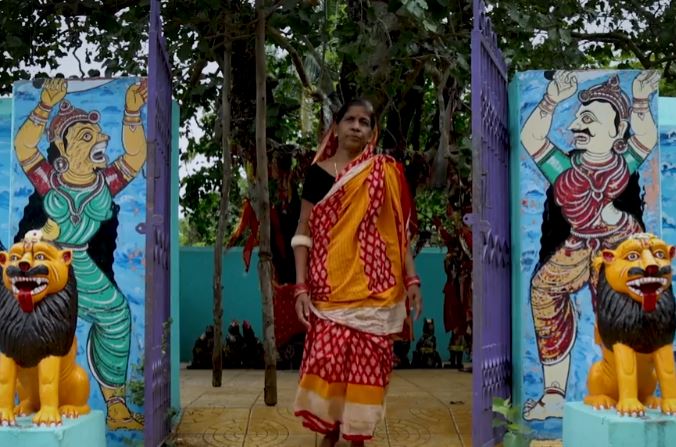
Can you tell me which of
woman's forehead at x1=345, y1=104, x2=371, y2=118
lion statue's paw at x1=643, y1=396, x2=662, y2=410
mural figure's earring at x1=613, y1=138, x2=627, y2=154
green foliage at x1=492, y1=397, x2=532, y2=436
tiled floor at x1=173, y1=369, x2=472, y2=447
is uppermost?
woman's forehead at x1=345, y1=104, x2=371, y2=118

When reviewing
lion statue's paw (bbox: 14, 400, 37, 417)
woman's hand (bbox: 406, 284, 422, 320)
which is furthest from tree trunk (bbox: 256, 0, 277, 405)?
lion statue's paw (bbox: 14, 400, 37, 417)

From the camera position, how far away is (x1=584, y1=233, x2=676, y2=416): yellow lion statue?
3.60 m

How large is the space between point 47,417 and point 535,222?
274cm

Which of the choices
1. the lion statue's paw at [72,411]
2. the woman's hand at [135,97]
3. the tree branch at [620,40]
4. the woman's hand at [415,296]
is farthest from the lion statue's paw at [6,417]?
the tree branch at [620,40]

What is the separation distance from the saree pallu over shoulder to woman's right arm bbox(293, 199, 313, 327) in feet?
0.13

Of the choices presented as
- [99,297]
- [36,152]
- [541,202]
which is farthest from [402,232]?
[36,152]

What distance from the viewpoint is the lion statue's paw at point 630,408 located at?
3553 millimetres

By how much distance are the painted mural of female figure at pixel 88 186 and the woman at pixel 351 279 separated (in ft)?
3.46

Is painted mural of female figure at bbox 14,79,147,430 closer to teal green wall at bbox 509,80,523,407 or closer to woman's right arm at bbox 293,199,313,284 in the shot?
woman's right arm at bbox 293,199,313,284

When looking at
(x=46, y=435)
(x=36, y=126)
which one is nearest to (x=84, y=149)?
(x=36, y=126)

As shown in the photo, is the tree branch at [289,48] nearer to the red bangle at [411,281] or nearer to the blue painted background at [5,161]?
the blue painted background at [5,161]

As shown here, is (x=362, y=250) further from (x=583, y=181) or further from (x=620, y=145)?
(x=620, y=145)

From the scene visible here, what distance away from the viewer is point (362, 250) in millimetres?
4414

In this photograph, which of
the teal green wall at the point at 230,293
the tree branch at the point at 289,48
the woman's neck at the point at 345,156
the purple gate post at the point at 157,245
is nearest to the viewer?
the purple gate post at the point at 157,245
